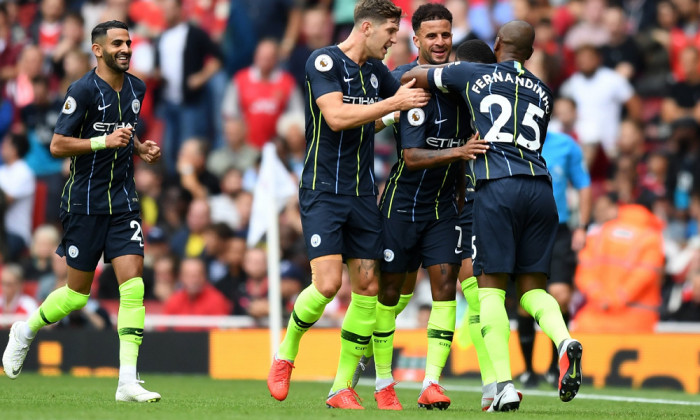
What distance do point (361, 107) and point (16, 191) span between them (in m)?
10.1

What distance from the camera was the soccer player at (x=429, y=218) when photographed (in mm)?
8984

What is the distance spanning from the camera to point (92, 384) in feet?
38.4

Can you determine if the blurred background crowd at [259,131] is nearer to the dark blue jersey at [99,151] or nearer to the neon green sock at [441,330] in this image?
the neon green sock at [441,330]

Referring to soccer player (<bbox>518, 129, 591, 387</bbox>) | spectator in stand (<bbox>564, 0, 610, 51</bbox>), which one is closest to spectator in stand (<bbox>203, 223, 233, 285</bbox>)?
soccer player (<bbox>518, 129, 591, 387</bbox>)

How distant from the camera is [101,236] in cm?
911

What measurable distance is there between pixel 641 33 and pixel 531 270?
914 centimetres

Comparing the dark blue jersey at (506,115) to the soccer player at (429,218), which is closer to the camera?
the dark blue jersey at (506,115)

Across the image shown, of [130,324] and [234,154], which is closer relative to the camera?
[130,324]

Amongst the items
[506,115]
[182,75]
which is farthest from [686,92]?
[506,115]

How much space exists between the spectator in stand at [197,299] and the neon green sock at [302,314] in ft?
21.0

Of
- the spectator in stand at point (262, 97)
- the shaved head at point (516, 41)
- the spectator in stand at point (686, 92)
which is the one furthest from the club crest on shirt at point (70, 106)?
the spectator in stand at point (686, 92)

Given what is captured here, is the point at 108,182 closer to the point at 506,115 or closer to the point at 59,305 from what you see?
the point at 59,305

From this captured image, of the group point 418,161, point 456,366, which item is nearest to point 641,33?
point 456,366

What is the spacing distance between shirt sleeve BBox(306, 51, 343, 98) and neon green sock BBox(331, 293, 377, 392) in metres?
1.40
